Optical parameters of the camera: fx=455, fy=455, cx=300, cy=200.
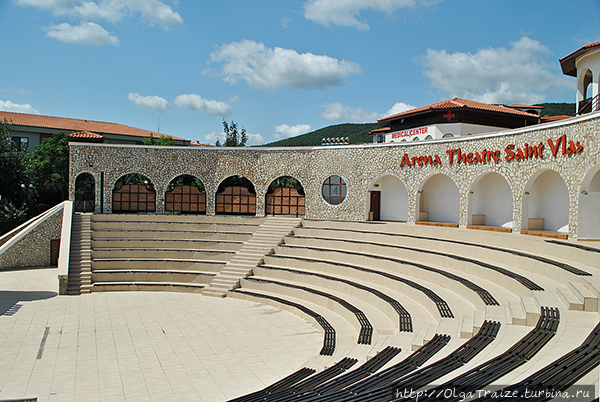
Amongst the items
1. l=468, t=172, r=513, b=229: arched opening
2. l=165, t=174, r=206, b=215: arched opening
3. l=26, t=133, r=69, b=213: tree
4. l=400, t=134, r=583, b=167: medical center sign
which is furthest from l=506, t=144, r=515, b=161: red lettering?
l=26, t=133, r=69, b=213: tree

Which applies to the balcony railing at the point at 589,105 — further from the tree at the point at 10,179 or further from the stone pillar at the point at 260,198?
the tree at the point at 10,179

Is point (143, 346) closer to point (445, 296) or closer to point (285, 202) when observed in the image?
point (445, 296)

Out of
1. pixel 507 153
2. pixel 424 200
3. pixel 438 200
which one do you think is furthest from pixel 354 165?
pixel 507 153

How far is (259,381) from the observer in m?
10.7

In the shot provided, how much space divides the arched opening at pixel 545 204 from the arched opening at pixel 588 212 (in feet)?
6.93

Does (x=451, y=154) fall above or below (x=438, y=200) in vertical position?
above

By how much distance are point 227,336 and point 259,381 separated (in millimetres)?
3691

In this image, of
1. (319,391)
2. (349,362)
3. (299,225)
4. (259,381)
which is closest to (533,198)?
(299,225)

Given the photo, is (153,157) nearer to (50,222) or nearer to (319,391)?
(50,222)

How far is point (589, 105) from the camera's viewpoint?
19750 millimetres

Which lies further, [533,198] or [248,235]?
[248,235]

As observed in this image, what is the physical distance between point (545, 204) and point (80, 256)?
833 inches

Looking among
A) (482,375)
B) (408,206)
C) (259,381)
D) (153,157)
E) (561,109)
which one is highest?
(561,109)

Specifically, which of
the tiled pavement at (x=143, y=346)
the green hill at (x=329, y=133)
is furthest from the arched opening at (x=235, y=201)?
the green hill at (x=329, y=133)
